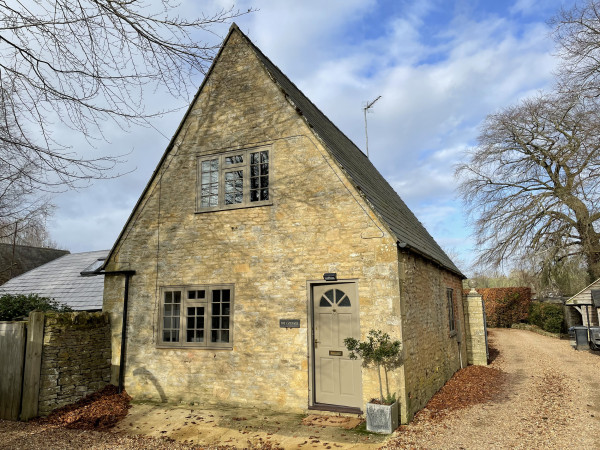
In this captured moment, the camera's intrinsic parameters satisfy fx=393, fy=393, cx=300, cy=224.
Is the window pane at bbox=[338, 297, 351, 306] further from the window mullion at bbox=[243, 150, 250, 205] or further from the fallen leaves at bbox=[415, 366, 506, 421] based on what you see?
the window mullion at bbox=[243, 150, 250, 205]

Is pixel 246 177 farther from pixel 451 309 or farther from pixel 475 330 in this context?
pixel 475 330

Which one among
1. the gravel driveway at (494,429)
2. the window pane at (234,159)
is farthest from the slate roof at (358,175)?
the gravel driveway at (494,429)

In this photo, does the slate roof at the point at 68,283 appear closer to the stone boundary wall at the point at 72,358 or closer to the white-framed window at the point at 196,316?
the stone boundary wall at the point at 72,358

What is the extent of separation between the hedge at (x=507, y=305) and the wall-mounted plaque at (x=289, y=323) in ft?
89.5

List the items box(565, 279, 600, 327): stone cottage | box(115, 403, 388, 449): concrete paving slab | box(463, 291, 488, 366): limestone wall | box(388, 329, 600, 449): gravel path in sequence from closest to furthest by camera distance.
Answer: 1. box(388, 329, 600, 449): gravel path
2. box(115, 403, 388, 449): concrete paving slab
3. box(463, 291, 488, 366): limestone wall
4. box(565, 279, 600, 327): stone cottage

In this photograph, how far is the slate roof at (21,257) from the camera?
89.1 ft

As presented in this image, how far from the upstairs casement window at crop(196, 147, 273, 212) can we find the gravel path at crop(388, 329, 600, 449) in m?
5.79

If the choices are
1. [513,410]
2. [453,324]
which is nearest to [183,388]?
[513,410]

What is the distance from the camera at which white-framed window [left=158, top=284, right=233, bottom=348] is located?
924 cm

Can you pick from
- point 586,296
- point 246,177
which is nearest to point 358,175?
point 246,177

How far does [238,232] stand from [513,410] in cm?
721

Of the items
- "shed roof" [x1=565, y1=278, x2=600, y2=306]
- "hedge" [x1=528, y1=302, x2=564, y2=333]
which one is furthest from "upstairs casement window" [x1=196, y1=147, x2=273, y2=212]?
"hedge" [x1=528, y1=302, x2=564, y2=333]

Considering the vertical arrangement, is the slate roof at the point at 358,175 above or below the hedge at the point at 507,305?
above

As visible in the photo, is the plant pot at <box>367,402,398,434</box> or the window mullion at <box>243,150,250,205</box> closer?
the plant pot at <box>367,402,398,434</box>
